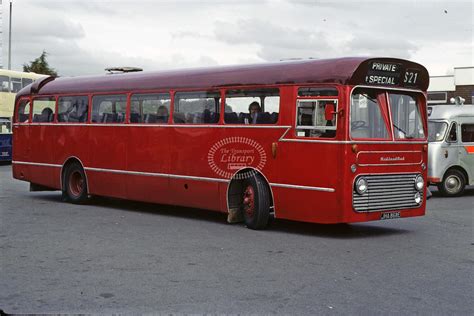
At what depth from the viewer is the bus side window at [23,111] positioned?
59.1ft

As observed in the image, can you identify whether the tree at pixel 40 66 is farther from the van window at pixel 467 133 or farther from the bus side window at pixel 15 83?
the van window at pixel 467 133

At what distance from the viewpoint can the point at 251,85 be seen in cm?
1247

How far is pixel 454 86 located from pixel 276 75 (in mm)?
38582

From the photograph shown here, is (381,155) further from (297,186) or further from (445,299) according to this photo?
(445,299)

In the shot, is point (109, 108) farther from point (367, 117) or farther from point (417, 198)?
point (417, 198)

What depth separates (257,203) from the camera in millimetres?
12102

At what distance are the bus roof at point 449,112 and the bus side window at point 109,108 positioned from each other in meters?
8.78

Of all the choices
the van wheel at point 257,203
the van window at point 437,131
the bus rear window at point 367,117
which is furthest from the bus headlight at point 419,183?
the van window at point 437,131

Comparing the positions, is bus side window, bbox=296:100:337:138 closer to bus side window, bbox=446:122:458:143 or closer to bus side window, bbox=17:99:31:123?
bus side window, bbox=17:99:31:123

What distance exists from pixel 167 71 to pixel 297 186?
4.16 m

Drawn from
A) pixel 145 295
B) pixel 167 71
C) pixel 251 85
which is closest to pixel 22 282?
pixel 145 295

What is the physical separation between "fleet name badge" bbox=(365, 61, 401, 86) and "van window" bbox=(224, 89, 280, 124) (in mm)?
1469

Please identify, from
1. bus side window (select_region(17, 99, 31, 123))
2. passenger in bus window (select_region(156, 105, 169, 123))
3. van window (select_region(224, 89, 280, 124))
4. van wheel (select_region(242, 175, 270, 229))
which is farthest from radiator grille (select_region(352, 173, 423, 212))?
bus side window (select_region(17, 99, 31, 123))

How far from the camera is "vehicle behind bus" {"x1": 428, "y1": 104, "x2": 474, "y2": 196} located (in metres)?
19.4
